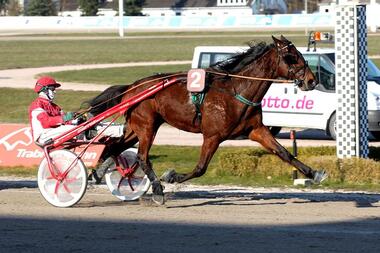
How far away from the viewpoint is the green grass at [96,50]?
1959 inches

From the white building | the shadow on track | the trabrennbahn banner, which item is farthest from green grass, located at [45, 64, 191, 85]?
the white building

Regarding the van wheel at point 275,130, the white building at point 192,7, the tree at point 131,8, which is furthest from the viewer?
the white building at point 192,7

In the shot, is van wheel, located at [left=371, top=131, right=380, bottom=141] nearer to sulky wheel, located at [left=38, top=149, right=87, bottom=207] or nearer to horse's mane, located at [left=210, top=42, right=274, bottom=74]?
horse's mane, located at [left=210, top=42, right=274, bottom=74]

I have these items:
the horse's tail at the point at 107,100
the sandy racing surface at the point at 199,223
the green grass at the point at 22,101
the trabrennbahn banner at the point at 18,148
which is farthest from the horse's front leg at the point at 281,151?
the green grass at the point at 22,101

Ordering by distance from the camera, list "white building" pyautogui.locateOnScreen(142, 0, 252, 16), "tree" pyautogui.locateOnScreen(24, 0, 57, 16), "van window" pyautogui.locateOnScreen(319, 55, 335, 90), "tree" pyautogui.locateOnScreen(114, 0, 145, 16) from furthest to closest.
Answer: "white building" pyautogui.locateOnScreen(142, 0, 252, 16)
"tree" pyautogui.locateOnScreen(24, 0, 57, 16)
"tree" pyautogui.locateOnScreen(114, 0, 145, 16)
"van window" pyautogui.locateOnScreen(319, 55, 335, 90)

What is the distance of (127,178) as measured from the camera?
13.0 metres

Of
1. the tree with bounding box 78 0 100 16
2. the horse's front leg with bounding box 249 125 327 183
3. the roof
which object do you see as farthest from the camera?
Answer: the roof

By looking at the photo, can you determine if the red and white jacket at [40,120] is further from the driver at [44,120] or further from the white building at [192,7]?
the white building at [192,7]

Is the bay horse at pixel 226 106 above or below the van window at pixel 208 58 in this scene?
above

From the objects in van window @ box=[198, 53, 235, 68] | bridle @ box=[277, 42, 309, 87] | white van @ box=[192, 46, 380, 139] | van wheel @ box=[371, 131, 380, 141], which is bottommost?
van wheel @ box=[371, 131, 380, 141]

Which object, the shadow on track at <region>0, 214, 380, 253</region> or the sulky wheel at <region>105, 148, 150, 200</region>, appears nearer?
the shadow on track at <region>0, 214, 380, 253</region>

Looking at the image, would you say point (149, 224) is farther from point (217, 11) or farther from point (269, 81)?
point (217, 11)

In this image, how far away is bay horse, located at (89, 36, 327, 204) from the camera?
A: 12.0m

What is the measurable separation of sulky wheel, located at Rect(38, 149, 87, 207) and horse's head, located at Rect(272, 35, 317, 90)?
269 centimetres
